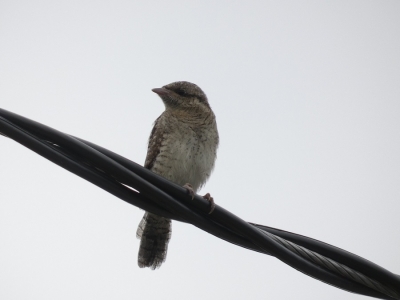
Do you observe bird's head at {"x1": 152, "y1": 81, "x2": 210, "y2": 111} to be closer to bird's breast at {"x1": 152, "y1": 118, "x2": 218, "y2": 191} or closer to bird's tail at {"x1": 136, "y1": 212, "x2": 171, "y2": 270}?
bird's breast at {"x1": 152, "y1": 118, "x2": 218, "y2": 191}

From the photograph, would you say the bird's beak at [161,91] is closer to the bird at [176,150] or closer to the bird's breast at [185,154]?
the bird at [176,150]

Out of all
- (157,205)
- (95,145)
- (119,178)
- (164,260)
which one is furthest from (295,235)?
(164,260)

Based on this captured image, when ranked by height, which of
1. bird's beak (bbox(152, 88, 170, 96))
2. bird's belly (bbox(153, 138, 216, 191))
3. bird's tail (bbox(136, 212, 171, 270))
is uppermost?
bird's beak (bbox(152, 88, 170, 96))

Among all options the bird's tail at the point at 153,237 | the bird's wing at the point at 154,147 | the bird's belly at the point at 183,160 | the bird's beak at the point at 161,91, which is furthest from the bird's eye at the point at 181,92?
the bird's tail at the point at 153,237

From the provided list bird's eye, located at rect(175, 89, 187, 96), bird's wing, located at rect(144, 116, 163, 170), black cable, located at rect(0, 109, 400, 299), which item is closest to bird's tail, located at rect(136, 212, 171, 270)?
bird's wing, located at rect(144, 116, 163, 170)

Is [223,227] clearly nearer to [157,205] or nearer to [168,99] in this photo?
[157,205]

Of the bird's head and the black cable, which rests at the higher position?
the bird's head
